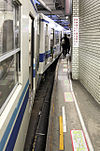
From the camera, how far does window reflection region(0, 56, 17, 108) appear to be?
1.95 m

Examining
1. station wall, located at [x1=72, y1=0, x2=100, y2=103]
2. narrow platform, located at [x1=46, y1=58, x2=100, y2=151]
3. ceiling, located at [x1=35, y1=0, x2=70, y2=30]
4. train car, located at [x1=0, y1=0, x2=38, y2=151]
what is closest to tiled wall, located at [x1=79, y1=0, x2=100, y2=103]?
station wall, located at [x1=72, y1=0, x2=100, y2=103]

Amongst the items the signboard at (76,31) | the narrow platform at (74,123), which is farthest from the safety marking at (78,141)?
the signboard at (76,31)

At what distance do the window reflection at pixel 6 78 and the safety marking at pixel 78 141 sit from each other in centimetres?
162

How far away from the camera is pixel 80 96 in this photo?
6.05 meters

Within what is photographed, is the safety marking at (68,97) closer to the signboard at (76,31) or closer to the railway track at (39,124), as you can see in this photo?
the railway track at (39,124)

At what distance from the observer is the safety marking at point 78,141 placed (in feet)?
10.6

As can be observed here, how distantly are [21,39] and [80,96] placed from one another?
3799 millimetres

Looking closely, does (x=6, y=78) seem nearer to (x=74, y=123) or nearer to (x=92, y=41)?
(x=74, y=123)

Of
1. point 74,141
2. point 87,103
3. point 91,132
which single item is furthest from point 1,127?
point 87,103

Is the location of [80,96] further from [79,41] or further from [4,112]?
[4,112]

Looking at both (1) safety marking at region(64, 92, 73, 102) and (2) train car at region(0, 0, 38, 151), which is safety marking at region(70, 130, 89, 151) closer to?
(2) train car at region(0, 0, 38, 151)

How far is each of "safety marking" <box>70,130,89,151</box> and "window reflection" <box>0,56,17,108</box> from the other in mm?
1620

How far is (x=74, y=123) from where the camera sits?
419cm

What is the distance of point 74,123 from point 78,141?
0.77 metres
